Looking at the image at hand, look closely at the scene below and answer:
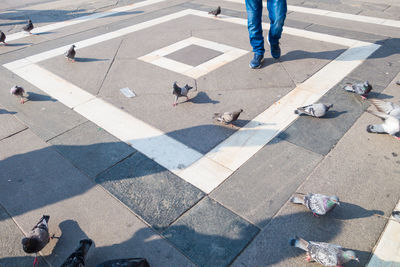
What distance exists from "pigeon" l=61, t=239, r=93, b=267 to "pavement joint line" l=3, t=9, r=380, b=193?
1.60 metres

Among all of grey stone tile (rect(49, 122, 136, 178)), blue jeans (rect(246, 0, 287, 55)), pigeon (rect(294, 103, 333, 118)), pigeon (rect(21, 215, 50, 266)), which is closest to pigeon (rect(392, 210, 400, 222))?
pigeon (rect(294, 103, 333, 118))

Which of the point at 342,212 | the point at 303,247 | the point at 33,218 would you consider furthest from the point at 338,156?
the point at 33,218

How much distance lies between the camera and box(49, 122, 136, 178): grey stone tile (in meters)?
4.42

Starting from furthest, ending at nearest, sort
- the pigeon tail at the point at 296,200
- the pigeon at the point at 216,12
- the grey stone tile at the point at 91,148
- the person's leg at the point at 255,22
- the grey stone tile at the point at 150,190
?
the pigeon at the point at 216,12
the person's leg at the point at 255,22
the grey stone tile at the point at 91,148
the grey stone tile at the point at 150,190
the pigeon tail at the point at 296,200

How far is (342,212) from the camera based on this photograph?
3.50 m

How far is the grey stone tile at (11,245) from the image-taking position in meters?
3.15

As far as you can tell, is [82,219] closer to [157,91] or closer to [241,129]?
[241,129]

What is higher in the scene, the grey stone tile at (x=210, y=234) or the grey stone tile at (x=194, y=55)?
the grey stone tile at (x=194, y=55)

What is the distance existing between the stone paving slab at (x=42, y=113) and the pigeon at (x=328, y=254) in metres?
4.67

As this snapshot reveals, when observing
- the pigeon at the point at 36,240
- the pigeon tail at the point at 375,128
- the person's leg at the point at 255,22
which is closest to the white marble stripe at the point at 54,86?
the pigeon at the point at 36,240

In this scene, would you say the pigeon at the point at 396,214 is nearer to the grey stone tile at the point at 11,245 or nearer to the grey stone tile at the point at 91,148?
the grey stone tile at the point at 91,148

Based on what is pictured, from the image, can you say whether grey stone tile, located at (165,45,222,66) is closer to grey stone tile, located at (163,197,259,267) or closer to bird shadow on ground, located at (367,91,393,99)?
bird shadow on ground, located at (367,91,393,99)

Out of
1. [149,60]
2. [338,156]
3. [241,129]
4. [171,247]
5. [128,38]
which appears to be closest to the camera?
[171,247]

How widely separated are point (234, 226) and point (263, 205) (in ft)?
1.75
